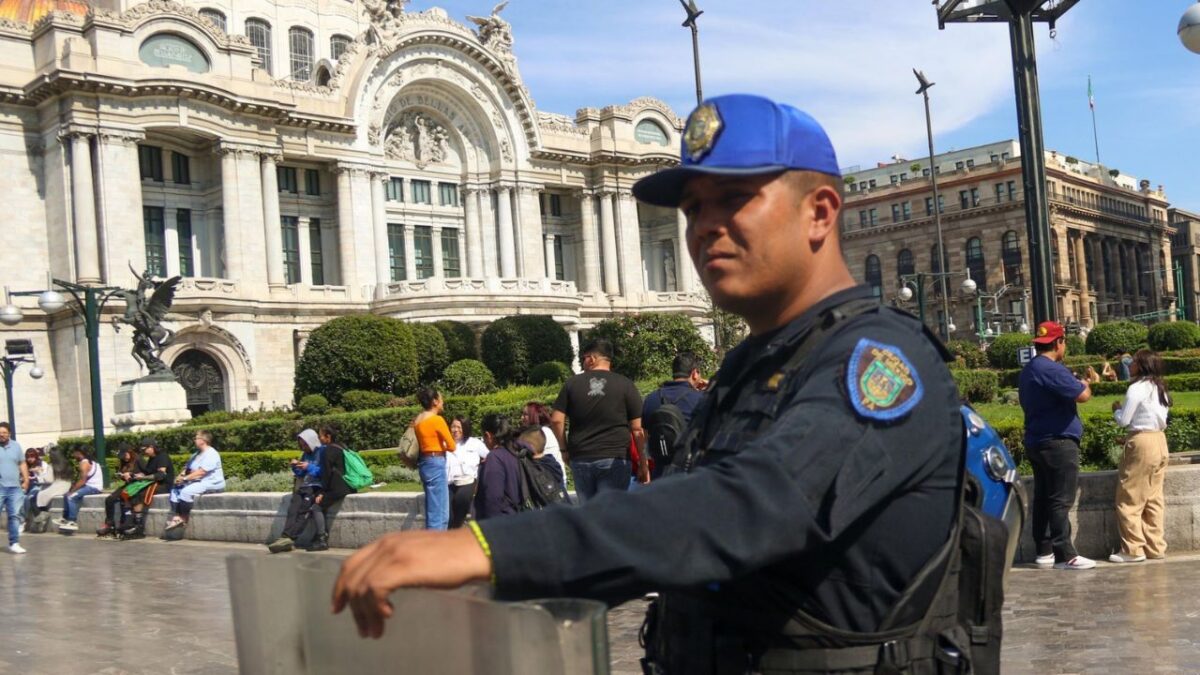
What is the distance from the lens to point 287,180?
46844 millimetres

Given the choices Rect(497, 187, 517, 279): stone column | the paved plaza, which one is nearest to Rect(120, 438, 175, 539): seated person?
the paved plaza

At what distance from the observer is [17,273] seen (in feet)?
130

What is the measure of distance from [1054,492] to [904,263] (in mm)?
79625

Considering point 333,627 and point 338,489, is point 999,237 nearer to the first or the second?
point 338,489

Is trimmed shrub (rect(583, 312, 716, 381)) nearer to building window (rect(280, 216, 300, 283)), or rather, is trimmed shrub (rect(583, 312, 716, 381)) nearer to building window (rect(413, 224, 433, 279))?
building window (rect(280, 216, 300, 283))

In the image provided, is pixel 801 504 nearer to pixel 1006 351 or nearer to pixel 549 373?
pixel 549 373

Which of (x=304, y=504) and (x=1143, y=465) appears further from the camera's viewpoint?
(x=304, y=504)

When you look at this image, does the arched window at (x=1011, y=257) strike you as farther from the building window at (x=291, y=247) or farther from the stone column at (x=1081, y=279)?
the building window at (x=291, y=247)

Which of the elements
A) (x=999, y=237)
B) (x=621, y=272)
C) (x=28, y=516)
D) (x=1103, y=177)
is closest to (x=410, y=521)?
(x=28, y=516)

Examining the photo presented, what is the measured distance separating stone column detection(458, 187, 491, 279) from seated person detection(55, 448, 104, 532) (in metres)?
33.9

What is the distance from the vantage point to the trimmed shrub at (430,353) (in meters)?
39.3

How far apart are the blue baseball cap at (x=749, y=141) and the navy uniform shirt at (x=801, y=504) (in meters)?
0.25

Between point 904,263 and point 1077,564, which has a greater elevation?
point 904,263

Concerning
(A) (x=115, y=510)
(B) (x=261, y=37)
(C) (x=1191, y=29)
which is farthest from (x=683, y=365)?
(B) (x=261, y=37)
